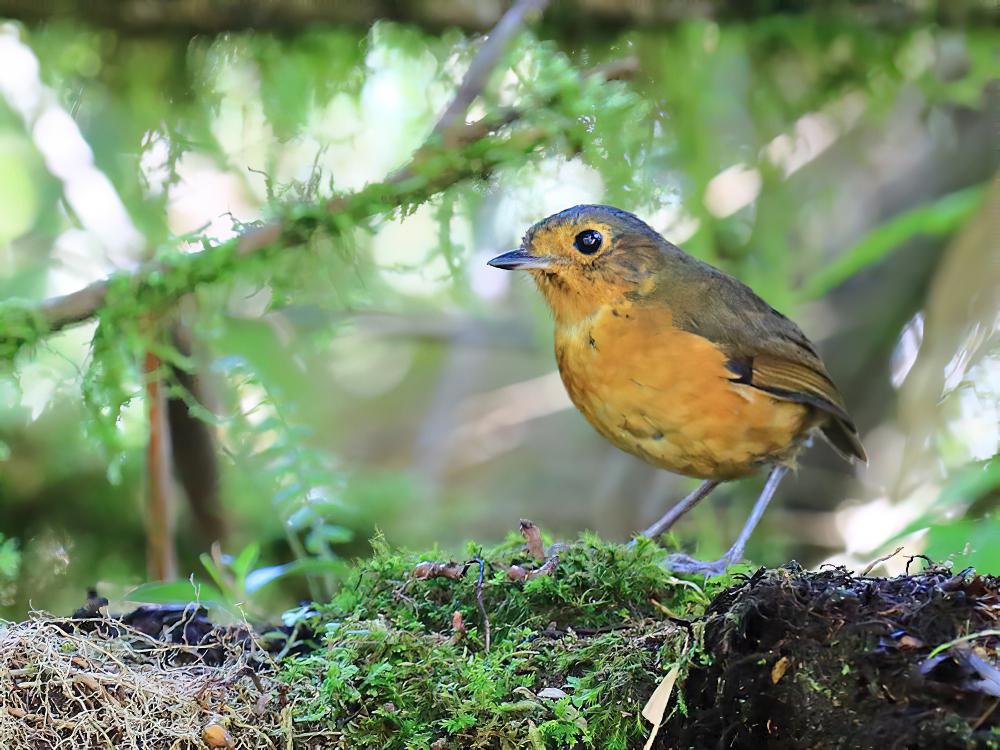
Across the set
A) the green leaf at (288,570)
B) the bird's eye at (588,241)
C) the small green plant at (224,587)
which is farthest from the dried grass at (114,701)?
the bird's eye at (588,241)

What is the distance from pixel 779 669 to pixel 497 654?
0.59m

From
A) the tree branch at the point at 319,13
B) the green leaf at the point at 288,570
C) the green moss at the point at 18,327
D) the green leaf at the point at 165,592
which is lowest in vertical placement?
the green leaf at the point at 288,570

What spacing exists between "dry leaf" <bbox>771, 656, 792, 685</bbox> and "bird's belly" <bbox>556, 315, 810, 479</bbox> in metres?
1.08

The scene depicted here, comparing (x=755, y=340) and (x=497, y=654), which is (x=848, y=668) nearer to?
(x=497, y=654)

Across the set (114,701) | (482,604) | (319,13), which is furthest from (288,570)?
(319,13)

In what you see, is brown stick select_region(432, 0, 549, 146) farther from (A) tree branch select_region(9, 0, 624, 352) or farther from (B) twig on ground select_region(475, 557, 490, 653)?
(B) twig on ground select_region(475, 557, 490, 653)

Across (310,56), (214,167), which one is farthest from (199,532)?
(310,56)

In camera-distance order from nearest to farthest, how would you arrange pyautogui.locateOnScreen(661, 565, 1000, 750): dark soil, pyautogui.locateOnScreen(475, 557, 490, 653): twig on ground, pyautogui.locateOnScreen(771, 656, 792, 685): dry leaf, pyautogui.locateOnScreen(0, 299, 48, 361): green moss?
1. pyautogui.locateOnScreen(661, 565, 1000, 750): dark soil
2. pyautogui.locateOnScreen(771, 656, 792, 685): dry leaf
3. pyautogui.locateOnScreen(475, 557, 490, 653): twig on ground
4. pyautogui.locateOnScreen(0, 299, 48, 361): green moss

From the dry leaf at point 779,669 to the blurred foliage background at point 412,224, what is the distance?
30.6 inches

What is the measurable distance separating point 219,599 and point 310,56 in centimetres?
209

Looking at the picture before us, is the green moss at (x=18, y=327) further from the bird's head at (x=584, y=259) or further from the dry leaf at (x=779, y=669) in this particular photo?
the dry leaf at (x=779, y=669)

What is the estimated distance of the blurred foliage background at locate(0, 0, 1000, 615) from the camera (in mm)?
2936

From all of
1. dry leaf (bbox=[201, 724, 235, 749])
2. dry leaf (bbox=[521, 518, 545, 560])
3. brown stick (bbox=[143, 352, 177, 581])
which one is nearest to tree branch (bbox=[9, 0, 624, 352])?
brown stick (bbox=[143, 352, 177, 581])

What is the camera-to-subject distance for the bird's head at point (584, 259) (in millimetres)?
2898
